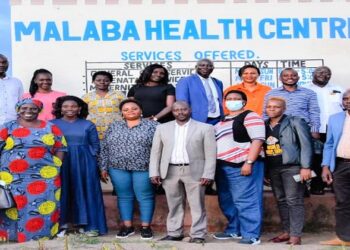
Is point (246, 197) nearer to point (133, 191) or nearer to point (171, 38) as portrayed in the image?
point (133, 191)

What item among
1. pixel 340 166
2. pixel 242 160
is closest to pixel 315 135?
pixel 340 166

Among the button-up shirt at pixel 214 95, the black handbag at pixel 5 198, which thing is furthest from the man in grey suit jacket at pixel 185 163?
the black handbag at pixel 5 198

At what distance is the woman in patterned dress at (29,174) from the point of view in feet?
22.1

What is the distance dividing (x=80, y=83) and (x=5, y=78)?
1325 mm

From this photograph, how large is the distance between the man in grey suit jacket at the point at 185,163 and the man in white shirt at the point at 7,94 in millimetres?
2121

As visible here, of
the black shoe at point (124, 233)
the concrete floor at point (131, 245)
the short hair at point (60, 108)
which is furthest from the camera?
the short hair at point (60, 108)

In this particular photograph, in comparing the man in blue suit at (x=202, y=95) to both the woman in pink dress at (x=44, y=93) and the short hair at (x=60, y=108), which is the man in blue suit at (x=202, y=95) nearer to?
the short hair at (x=60, y=108)

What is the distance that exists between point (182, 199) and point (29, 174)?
1.69 m

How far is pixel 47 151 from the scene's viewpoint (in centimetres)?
684

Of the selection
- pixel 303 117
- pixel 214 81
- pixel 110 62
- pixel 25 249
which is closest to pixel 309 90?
pixel 303 117

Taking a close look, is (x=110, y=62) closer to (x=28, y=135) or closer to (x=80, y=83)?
(x=80, y=83)

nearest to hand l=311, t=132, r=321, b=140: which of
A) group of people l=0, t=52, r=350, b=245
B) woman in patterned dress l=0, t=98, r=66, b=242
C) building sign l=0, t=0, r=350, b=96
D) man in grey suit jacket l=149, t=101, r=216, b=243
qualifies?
group of people l=0, t=52, r=350, b=245

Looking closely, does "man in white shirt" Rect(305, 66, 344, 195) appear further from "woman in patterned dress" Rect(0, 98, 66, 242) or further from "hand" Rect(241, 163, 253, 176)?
"woman in patterned dress" Rect(0, 98, 66, 242)

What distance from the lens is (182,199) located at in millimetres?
6816
